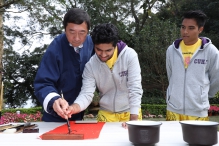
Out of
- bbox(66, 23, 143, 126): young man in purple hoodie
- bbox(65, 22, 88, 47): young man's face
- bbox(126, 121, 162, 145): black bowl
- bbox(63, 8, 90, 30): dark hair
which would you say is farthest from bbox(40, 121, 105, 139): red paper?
bbox(63, 8, 90, 30): dark hair

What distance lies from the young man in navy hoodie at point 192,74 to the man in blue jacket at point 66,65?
762 mm

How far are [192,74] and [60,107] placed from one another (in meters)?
1.17

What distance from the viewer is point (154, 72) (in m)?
11.6

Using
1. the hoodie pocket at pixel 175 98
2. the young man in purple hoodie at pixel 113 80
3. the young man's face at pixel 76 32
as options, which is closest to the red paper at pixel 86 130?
the young man in purple hoodie at pixel 113 80

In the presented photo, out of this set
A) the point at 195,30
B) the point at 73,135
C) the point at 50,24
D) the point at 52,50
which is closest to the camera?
the point at 73,135

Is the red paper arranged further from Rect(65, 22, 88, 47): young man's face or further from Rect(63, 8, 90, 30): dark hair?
Rect(63, 8, 90, 30): dark hair

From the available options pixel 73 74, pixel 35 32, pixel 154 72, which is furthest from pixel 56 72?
pixel 35 32

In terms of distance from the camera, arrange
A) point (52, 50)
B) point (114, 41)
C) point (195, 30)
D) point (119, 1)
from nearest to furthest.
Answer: point (114, 41)
point (52, 50)
point (195, 30)
point (119, 1)

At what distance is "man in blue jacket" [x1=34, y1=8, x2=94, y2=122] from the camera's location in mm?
2055

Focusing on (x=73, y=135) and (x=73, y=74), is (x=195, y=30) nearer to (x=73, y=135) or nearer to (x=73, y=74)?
(x=73, y=74)

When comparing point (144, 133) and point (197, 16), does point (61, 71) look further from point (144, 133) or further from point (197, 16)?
point (197, 16)

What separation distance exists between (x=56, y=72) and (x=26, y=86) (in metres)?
12.7

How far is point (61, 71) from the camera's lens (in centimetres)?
222

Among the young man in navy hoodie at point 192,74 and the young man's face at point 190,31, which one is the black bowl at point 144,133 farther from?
the young man's face at point 190,31
